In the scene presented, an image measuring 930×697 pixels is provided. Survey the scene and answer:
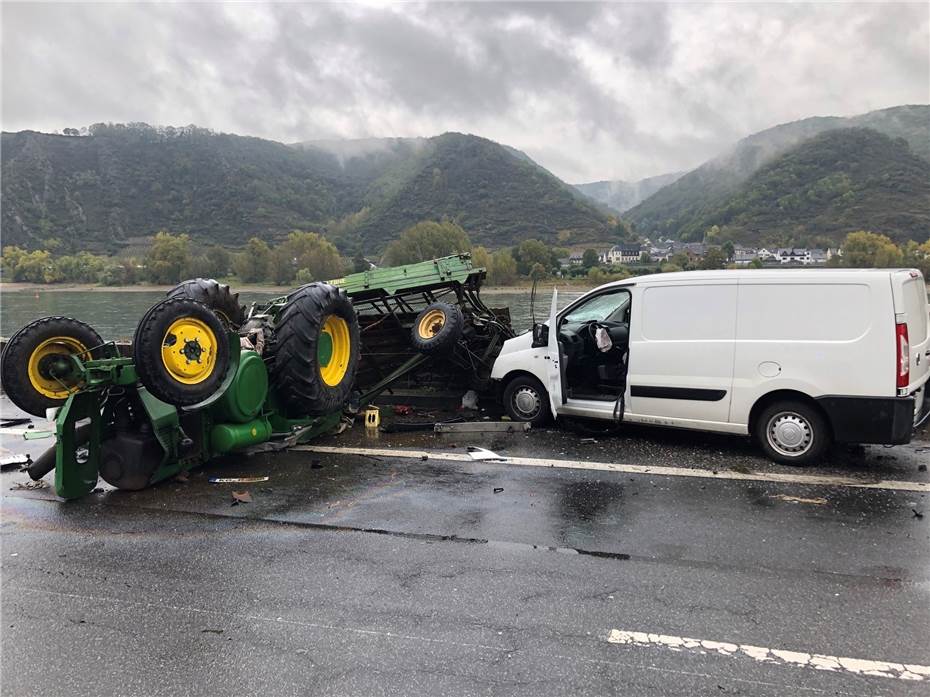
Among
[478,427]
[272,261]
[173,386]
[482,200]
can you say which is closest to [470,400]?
[478,427]

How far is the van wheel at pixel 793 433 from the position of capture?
539 centimetres

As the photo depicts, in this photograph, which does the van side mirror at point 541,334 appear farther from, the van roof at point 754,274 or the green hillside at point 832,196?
the green hillside at point 832,196

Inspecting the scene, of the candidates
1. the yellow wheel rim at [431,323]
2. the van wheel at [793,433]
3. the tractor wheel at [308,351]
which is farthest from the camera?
the yellow wheel rim at [431,323]

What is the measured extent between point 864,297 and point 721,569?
116 inches

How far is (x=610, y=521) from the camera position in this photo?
14.5 feet

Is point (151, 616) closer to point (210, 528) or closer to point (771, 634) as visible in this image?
point (210, 528)

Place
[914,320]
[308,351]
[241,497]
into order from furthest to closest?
[308,351]
[914,320]
[241,497]

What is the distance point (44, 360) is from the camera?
569 cm

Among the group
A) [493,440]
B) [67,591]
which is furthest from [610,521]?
[67,591]

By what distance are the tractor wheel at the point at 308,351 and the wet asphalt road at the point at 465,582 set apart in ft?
2.85

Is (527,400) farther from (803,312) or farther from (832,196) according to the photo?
(832,196)

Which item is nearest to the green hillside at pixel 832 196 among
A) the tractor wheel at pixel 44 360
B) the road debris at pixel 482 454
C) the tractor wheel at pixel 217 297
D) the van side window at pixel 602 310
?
the van side window at pixel 602 310

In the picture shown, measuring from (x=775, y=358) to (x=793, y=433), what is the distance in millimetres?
697

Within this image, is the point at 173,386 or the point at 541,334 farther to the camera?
the point at 541,334
